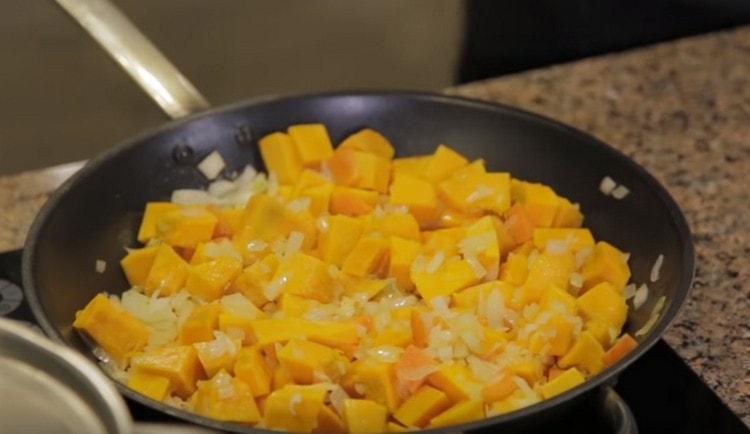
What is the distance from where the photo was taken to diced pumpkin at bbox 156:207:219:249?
1.20 meters

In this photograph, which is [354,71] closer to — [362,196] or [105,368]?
[362,196]

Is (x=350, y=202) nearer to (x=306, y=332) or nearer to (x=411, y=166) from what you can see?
(x=411, y=166)

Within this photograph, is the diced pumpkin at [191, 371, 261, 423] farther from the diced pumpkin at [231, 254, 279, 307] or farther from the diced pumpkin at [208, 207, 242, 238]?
the diced pumpkin at [208, 207, 242, 238]

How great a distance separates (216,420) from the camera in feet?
2.97

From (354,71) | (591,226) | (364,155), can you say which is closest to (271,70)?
(354,71)

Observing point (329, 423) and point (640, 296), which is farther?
point (640, 296)

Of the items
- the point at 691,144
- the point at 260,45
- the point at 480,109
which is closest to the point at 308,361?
the point at 480,109

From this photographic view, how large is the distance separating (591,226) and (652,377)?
0.62 ft

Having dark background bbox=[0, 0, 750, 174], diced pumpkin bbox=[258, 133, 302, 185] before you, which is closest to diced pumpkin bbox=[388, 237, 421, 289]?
diced pumpkin bbox=[258, 133, 302, 185]

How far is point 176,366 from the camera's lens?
1.01 meters

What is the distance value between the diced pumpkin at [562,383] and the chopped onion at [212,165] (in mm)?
482

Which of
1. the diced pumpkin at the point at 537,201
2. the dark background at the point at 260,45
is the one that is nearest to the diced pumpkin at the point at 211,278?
the diced pumpkin at the point at 537,201

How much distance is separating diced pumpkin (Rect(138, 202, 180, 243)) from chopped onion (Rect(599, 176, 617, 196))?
45 cm

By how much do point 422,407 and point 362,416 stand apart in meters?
0.05
